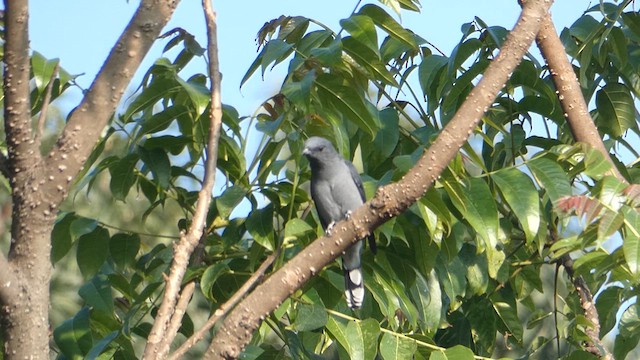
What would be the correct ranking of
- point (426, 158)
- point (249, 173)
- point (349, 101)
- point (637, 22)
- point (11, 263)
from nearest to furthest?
point (11, 263), point (426, 158), point (349, 101), point (249, 173), point (637, 22)

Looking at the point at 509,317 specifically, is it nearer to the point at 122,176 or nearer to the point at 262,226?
the point at 262,226

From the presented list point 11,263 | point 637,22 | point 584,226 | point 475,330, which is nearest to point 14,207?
point 11,263

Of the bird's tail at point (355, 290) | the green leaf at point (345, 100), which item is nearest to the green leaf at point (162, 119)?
the green leaf at point (345, 100)

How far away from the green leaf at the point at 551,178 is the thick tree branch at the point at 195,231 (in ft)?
3.66

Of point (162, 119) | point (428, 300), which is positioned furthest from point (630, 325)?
point (162, 119)

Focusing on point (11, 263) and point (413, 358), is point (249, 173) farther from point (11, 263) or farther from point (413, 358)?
point (11, 263)

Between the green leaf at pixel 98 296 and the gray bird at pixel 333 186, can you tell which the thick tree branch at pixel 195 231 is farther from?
the gray bird at pixel 333 186

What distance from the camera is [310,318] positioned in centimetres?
295

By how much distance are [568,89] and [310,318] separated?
1.41 metres

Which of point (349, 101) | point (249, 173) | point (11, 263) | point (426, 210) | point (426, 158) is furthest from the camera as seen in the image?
point (249, 173)

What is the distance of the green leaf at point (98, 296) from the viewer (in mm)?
3273

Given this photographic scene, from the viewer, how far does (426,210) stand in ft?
9.54

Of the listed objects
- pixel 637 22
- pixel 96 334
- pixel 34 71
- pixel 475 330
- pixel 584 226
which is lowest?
pixel 96 334

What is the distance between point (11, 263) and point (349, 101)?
145 centimetres
